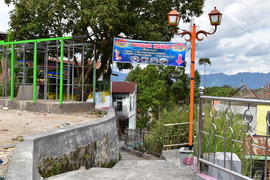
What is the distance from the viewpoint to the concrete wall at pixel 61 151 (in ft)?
11.7

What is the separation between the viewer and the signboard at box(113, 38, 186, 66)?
31.3 ft

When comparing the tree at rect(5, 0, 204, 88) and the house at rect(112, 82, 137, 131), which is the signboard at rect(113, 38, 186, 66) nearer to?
the tree at rect(5, 0, 204, 88)

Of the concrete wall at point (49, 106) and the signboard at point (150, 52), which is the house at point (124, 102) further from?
the signboard at point (150, 52)

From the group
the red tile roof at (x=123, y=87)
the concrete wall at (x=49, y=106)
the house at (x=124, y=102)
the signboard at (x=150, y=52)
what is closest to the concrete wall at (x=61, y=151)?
the signboard at (x=150, y=52)

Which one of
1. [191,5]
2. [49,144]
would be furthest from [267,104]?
[191,5]

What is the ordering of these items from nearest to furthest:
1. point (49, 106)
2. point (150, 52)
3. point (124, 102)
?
point (150, 52) → point (49, 106) → point (124, 102)

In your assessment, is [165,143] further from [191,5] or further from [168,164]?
[191,5]

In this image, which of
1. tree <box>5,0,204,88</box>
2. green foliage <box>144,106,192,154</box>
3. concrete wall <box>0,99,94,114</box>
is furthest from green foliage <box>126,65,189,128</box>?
green foliage <box>144,106,192,154</box>

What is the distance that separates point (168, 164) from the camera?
6.97 m

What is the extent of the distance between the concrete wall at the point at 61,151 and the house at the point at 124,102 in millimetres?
26699

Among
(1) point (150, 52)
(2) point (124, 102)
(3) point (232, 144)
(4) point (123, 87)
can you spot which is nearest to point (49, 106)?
(1) point (150, 52)

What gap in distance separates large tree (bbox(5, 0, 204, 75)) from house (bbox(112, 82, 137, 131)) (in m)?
17.8

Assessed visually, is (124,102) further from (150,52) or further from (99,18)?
(150,52)

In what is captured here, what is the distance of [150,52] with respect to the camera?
9.94 metres
